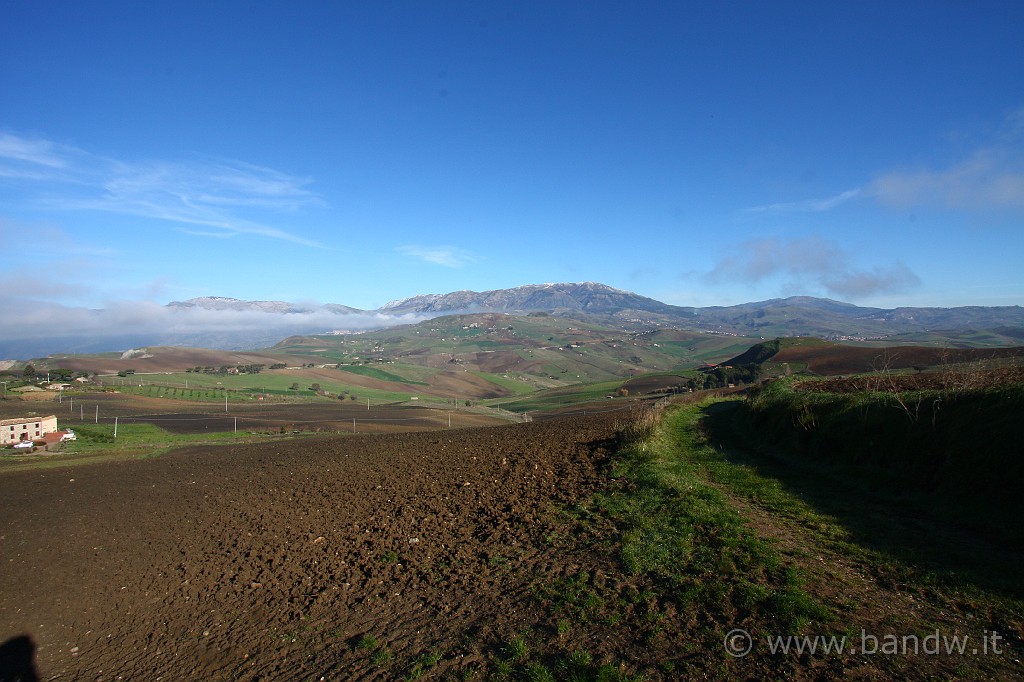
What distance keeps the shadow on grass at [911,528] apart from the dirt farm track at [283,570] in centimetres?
439

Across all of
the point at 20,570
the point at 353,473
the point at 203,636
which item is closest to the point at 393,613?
the point at 203,636

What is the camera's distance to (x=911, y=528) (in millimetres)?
7508

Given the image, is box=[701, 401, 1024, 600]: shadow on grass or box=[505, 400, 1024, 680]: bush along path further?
box=[701, 401, 1024, 600]: shadow on grass

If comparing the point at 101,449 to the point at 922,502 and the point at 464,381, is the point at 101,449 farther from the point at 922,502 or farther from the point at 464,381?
the point at 464,381

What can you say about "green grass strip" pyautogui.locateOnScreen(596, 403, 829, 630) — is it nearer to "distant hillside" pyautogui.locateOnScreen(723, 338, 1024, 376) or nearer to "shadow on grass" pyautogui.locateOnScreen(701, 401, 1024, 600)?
"shadow on grass" pyautogui.locateOnScreen(701, 401, 1024, 600)

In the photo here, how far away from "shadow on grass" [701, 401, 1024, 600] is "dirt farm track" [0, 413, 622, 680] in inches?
173

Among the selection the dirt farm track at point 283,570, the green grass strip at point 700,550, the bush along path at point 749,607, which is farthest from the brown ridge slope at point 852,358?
the dirt farm track at point 283,570

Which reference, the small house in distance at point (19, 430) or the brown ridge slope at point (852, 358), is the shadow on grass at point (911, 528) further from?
the small house in distance at point (19, 430)

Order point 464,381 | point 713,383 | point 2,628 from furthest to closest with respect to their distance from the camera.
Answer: point 464,381
point 713,383
point 2,628

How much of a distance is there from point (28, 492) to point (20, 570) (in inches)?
381

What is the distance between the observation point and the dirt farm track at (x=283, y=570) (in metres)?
6.66

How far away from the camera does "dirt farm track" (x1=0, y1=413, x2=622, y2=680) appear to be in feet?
21.8

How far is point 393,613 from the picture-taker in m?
7.09

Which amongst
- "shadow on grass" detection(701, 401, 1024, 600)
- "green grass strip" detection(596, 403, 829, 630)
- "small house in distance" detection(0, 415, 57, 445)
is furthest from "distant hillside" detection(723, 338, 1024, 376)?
"small house in distance" detection(0, 415, 57, 445)
